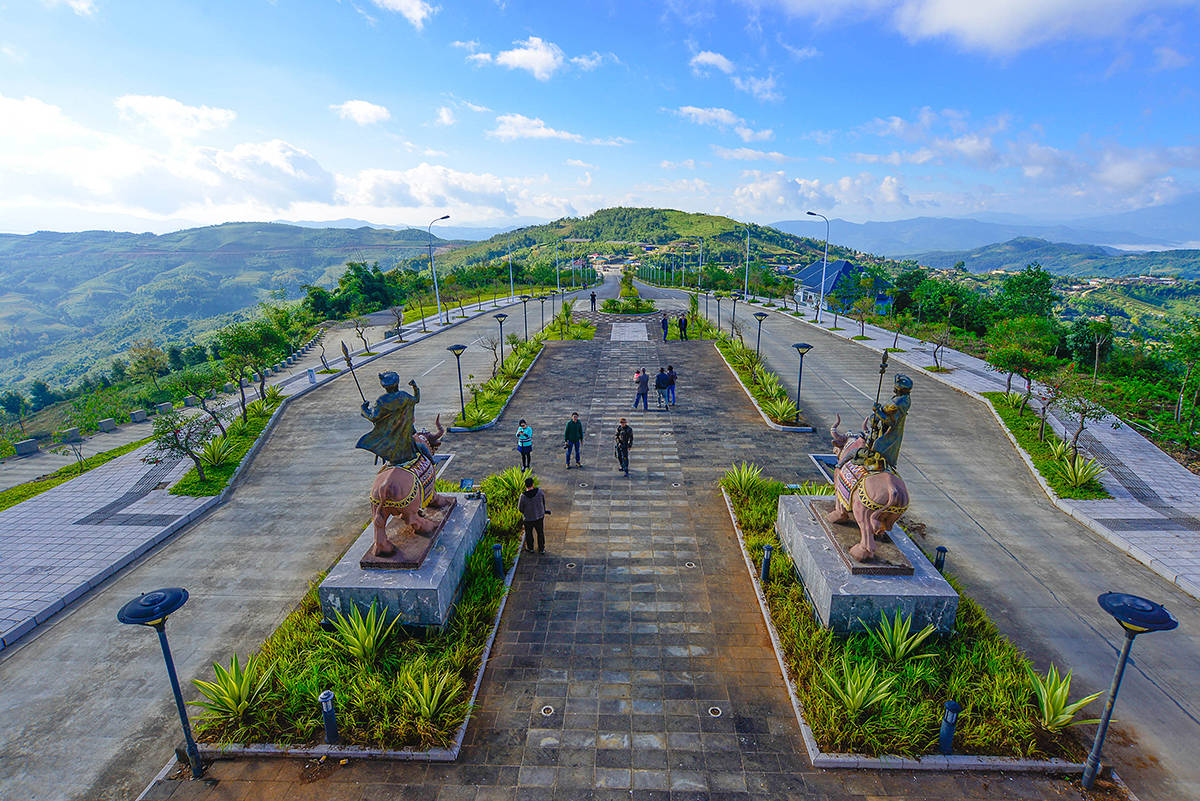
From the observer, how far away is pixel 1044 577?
9.80 m

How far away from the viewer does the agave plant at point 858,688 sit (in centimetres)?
627

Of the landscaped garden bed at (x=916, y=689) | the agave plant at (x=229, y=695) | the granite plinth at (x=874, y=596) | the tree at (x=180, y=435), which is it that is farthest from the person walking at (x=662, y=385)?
the agave plant at (x=229, y=695)

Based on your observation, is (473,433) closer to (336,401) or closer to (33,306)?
(336,401)

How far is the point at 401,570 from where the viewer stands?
8.00 metres

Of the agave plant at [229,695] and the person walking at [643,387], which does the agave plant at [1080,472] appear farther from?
the agave plant at [229,695]

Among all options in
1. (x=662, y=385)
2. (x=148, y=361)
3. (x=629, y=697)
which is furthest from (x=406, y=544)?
(x=148, y=361)

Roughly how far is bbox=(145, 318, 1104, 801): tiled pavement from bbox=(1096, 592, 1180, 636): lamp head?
2281mm

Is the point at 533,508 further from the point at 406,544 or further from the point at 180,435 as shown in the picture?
the point at 180,435

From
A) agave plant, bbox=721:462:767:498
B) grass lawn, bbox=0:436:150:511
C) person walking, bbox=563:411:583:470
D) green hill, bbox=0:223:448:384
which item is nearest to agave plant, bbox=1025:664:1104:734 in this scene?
agave plant, bbox=721:462:767:498

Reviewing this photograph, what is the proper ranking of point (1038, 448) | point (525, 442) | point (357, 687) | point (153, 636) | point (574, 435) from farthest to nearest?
point (1038, 448)
point (574, 435)
point (525, 442)
point (153, 636)
point (357, 687)

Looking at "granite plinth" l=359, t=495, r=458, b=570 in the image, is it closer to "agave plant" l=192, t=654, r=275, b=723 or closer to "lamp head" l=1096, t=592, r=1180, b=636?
"agave plant" l=192, t=654, r=275, b=723

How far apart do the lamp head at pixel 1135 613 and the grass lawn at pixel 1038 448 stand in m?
9.77

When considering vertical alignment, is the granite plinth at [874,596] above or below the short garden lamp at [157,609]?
below

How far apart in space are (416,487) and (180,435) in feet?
33.4
